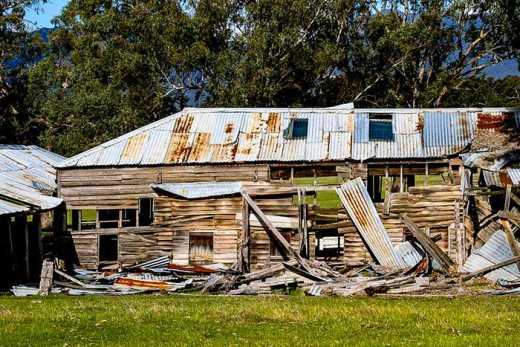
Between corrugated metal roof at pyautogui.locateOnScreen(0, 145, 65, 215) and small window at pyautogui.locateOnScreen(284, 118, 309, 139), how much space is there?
1029cm

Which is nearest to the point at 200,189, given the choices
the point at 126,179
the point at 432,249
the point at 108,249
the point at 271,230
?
the point at 126,179

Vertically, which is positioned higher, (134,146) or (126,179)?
(134,146)

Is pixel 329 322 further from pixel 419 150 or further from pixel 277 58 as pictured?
pixel 277 58

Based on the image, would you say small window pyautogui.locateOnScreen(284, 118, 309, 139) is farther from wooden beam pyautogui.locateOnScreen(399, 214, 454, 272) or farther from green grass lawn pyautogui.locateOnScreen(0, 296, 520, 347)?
green grass lawn pyautogui.locateOnScreen(0, 296, 520, 347)

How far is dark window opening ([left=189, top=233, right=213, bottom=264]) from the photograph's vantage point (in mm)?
34812

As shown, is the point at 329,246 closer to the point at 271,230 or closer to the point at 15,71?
the point at 271,230

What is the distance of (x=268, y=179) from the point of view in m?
35.4

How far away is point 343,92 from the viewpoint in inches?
2314

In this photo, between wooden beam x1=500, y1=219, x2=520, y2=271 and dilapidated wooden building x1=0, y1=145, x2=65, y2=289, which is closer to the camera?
wooden beam x1=500, y1=219, x2=520, y2=271

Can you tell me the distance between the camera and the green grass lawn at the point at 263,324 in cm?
1468

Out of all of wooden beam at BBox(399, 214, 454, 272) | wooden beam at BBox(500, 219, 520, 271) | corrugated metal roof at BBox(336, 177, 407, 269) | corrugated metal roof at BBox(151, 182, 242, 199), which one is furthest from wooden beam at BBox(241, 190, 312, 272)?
wooden beam at BBox(500, 219, 520, 271)

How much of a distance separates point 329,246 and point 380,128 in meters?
5.76

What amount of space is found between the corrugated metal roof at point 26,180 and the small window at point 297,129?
10.3m

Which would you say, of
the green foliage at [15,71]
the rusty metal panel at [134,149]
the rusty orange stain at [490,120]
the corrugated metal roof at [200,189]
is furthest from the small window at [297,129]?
the green foliage at [15,71]
